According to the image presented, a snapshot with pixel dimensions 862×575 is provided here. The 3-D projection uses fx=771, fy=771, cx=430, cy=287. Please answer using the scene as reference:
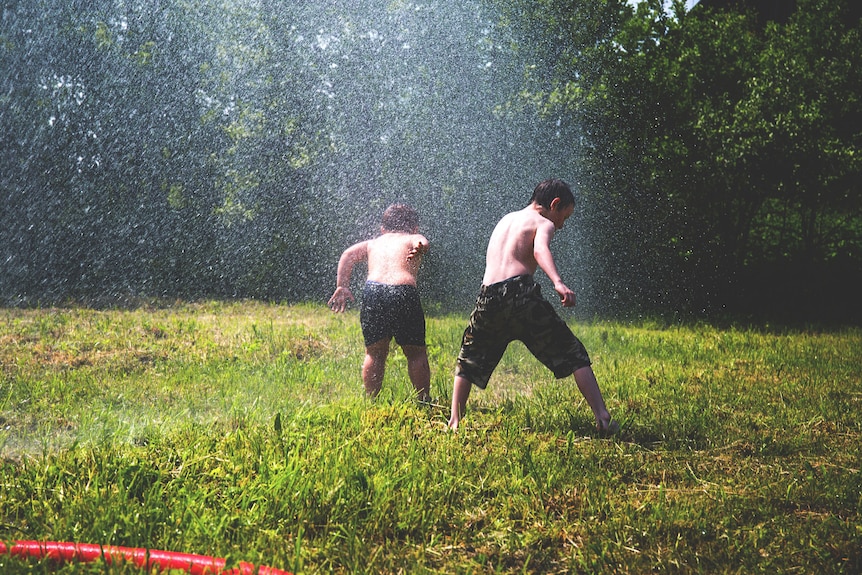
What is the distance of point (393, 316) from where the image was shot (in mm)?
4238

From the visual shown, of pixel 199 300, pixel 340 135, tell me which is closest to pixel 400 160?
pixel 340 135

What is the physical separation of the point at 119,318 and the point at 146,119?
539 cm

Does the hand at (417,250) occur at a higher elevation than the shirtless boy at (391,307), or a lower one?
higher

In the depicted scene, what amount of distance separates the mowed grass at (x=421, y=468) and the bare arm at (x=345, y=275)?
0.56 meters

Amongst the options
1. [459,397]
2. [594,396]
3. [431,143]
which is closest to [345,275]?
[459,397]

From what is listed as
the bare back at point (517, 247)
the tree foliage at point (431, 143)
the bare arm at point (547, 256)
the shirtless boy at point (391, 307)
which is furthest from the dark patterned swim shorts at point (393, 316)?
the tree foliage at point (431, 143)

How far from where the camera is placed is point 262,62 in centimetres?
1141

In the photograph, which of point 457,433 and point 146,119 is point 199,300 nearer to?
point 146,119

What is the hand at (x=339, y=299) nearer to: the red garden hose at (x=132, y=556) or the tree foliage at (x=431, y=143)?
the red garden hose at (x=132, y=556)

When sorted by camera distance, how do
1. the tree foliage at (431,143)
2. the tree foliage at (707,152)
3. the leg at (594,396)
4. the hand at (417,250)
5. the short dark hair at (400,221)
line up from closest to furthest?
the leg at (594,396) → the hand at (417,250) → the short dark hair at (400,221) → the tree foliage at (707,152) → the tree foliage at (431,143)

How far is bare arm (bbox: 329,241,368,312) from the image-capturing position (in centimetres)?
436

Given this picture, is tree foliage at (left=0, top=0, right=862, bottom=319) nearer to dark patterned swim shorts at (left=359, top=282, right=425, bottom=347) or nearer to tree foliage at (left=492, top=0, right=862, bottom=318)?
tree foliage at (left=492, top=0, right=862, bottom=318)

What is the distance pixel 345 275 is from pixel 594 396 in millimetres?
1612

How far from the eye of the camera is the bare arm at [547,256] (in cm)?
345
